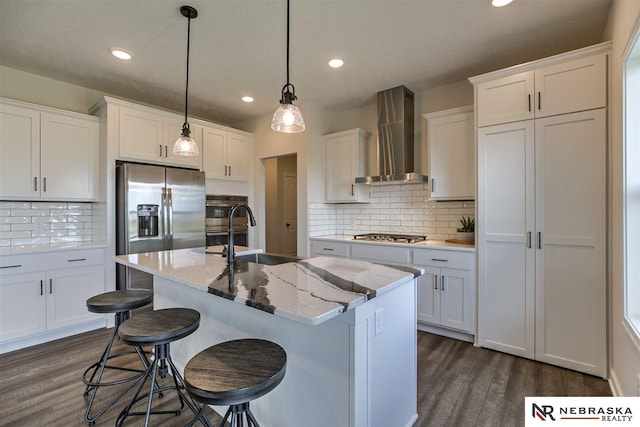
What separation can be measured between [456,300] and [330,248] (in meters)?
1.57

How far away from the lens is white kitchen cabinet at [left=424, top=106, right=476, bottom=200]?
3127 mm

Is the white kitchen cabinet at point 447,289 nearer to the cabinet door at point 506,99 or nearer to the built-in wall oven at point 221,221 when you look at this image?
the cabinet door at point 506,99

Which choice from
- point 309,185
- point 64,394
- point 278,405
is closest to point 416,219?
point 309,185

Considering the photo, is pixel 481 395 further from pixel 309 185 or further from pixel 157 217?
pixel 157 217

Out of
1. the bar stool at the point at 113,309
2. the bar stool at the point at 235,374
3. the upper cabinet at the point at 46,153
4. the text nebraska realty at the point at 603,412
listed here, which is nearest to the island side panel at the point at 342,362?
the bar stool at the point at 235,374

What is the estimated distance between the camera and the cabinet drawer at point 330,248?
3734 millimetres

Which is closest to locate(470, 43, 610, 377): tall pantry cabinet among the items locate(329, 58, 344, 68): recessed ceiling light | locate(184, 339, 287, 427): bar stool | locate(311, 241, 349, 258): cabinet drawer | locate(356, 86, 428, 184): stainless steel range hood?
locate(356, 86, 428, 184): stainless steel range hood

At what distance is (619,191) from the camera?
6.34 ft

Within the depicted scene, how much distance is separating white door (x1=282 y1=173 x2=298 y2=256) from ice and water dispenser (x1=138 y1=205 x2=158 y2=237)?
3298 mm

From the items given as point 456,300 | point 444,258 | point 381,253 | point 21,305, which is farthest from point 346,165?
point 21,305

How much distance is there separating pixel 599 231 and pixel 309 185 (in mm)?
2964

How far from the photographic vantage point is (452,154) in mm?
3230

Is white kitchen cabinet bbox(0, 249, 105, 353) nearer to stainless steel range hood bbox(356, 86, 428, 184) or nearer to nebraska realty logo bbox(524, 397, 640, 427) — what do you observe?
stainless steel range hood bbox(356, 86, 428, 184)

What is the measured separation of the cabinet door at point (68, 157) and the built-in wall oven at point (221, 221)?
1338 millimetres
